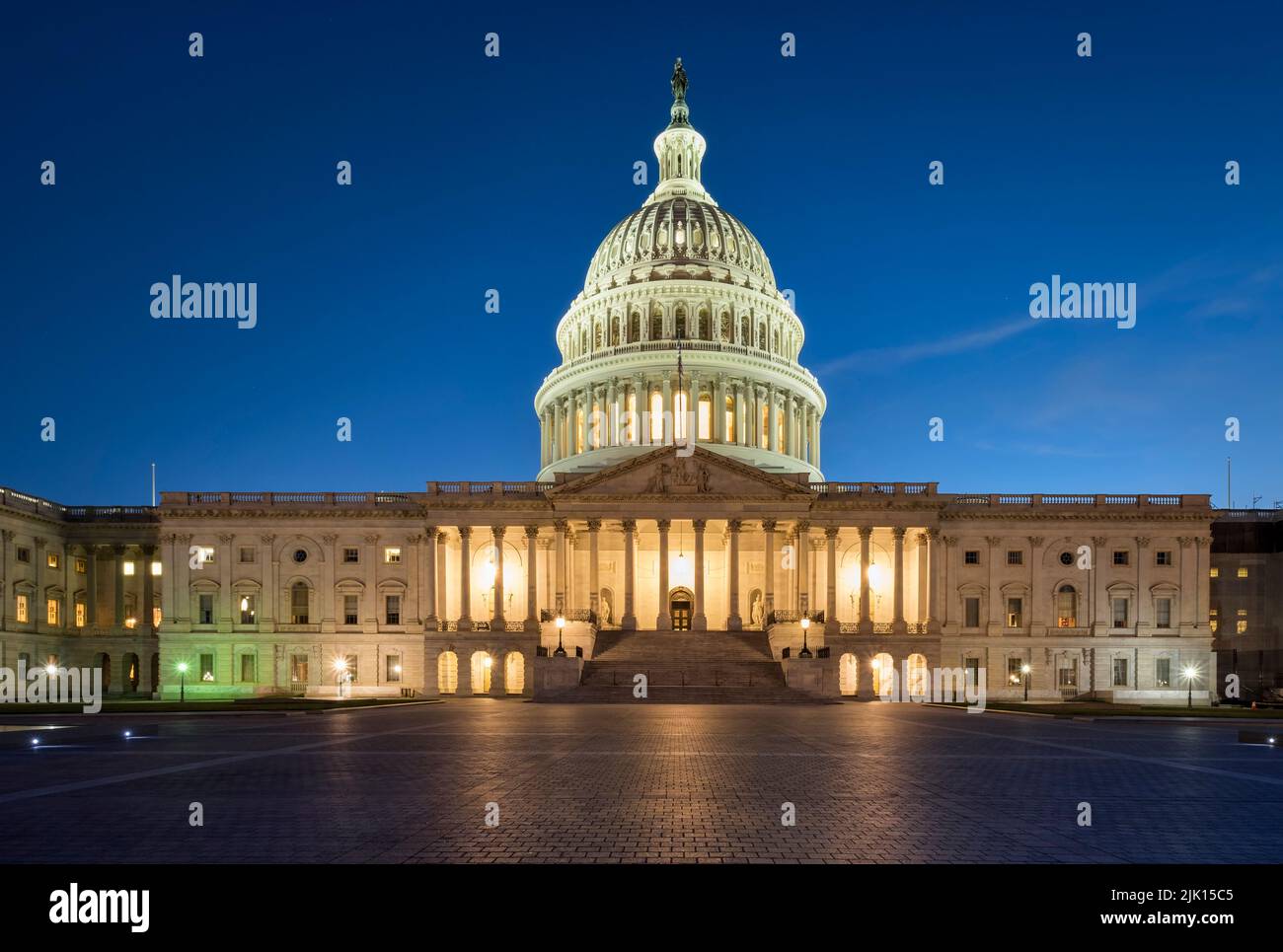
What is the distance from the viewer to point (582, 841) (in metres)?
12.3

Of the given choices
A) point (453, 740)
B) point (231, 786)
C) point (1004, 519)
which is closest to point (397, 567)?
point (1004, 519)

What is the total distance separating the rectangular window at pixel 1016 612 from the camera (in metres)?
82.3

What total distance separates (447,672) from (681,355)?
36250mm

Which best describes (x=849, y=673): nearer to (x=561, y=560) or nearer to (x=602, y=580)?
(x=602, y=580)

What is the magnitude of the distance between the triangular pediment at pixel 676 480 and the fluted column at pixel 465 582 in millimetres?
8551

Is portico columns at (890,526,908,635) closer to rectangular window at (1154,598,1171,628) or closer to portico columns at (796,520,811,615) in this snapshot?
portico columns at (796,520,811,615)

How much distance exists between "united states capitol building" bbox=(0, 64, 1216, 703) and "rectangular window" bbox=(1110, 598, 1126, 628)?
0.27 m

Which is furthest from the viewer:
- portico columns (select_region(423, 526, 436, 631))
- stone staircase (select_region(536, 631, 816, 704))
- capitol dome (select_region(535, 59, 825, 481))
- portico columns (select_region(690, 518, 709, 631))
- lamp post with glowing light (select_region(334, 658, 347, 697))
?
capitol dome (select_region(535, 59, 825, 481))

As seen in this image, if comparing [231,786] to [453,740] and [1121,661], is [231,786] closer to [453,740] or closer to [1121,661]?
[453,740]

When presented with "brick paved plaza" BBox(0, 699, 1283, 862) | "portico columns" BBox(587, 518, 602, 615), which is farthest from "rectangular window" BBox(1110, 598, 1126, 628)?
"brick paved plaza" BBox(0, 699, 1283, 862)

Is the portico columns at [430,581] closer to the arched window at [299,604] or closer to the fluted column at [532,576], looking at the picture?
the fluted column at [532,576]

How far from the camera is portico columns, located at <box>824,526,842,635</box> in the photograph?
77375 mm

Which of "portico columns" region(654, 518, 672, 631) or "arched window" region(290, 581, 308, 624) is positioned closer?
"portico columns" region(654, 518, 672, 631)
